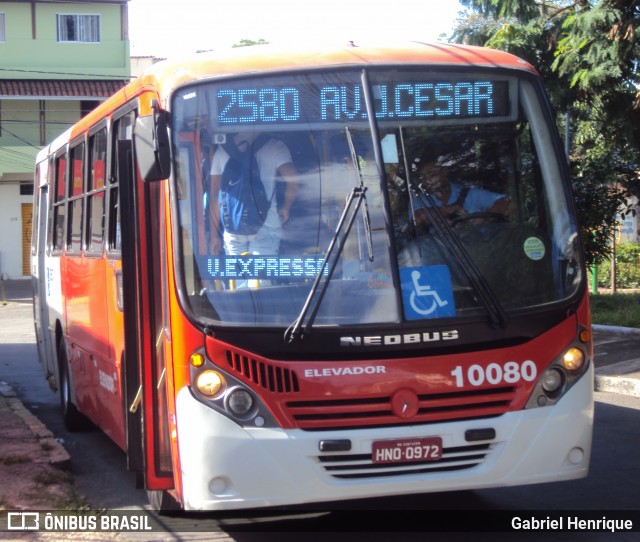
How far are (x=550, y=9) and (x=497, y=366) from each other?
450 inches

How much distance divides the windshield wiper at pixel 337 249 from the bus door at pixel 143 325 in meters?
0.87

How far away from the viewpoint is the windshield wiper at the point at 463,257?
536 centimetres

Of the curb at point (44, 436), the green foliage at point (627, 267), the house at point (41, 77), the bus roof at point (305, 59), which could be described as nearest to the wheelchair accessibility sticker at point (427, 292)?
the bus roof at point (305, 59)

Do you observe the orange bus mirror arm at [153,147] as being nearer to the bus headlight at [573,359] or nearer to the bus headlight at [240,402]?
the bus headlight at [240,402]

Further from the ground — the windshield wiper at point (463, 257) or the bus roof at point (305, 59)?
the bus roof at point (305, 59)

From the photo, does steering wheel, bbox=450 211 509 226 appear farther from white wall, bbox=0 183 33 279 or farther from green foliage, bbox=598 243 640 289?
white wall, bbox=0 183 33 279

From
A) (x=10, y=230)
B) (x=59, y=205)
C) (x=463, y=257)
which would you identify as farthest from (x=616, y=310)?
(x=10, y=230)

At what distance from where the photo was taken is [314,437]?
5.12m

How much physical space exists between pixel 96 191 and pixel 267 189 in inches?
108

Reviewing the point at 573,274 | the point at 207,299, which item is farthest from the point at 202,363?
the point at 573,274

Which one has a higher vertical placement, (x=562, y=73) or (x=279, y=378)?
(x=562, y=73)

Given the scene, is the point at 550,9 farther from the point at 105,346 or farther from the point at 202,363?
the point at 202,363

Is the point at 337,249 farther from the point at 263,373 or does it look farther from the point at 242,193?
the point at 263,373

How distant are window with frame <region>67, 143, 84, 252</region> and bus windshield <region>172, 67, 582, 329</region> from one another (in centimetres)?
329
